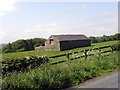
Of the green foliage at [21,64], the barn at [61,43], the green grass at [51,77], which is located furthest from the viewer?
the barn at [61,43]

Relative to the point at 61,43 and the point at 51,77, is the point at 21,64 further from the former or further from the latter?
the point at 61,43

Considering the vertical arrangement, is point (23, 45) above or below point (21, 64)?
below

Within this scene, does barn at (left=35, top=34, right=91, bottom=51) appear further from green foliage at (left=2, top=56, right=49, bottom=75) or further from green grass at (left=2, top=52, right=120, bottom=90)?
green grass at (left=2, top=52, right=120, bottom=90)

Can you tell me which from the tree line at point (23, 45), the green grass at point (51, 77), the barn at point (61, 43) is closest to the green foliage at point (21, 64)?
the green grass at point (51, 77)

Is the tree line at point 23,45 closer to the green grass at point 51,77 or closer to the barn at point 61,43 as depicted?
the barn at point 61,43

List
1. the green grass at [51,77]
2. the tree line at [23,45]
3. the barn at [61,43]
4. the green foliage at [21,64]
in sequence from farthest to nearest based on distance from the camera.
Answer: the tree line at [23,45] < the barn at [61,43] < the green foliage at [21,64] < the green grass at [51,77]

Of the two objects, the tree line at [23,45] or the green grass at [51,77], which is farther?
the tree line at [23,45]

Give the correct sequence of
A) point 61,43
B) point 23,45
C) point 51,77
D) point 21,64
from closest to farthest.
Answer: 1. point 51,77
2. point 21,64
3. point 61,43
4. point 23,45

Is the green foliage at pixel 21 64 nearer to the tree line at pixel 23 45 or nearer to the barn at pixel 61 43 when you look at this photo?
the barn at pixel 61 43

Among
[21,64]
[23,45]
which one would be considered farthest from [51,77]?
[23,45]

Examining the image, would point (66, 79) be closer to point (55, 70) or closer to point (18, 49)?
point (55, 70)

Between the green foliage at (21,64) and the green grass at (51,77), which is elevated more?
the green foliage at (21,64)

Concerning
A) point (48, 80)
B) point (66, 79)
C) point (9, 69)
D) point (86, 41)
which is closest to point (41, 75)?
point (48, 80)

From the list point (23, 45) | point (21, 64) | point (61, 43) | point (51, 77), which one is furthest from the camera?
point (23, 45)
